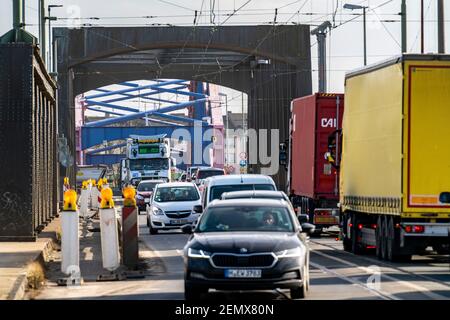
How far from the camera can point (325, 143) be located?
3534 cm

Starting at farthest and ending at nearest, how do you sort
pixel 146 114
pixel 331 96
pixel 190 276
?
1. pixel 146 114
2. pixel 331 96
3. pixel 190 276

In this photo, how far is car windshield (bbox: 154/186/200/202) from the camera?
4025 centimetres

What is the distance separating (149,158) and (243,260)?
56.1 meters

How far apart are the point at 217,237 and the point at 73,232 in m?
4.10

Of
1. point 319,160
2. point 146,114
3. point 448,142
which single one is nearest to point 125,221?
point 448,142

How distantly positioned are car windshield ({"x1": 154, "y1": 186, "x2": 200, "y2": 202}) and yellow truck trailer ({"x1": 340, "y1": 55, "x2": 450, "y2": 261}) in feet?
45.6

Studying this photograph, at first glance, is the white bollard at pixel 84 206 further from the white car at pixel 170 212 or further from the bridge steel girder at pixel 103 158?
the bridge steel girder at pixel 103 158

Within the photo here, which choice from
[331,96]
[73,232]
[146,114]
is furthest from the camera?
[146,114]

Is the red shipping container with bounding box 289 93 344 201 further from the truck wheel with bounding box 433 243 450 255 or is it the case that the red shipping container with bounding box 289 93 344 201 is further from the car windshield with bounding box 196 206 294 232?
the car windshield with bounding box 196 206 294 232

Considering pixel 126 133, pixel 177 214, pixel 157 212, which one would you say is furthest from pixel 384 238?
pixel 126 133

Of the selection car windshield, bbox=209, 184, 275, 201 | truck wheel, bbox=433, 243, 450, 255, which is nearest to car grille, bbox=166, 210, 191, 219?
car windshield, bbox=209, 184, 275, 201

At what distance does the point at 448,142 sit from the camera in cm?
2411

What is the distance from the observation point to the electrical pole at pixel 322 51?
5751 centimetres

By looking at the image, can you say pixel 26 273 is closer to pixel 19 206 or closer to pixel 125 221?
pixel 125 221
